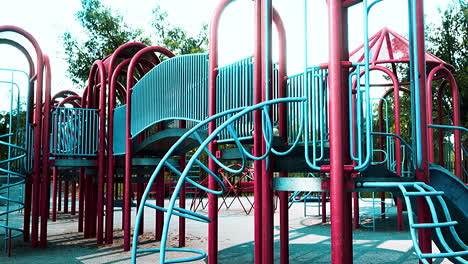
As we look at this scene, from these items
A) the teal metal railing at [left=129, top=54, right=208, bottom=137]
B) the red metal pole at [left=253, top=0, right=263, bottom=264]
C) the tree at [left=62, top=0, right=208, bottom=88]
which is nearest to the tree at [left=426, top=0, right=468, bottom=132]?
the tree at [left=62, top=0, right=208, bottom=88]

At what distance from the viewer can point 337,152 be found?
4.20 m

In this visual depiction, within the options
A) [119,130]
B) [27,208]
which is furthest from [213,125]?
[27,208]

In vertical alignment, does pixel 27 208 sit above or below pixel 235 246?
above

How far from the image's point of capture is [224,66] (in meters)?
6.82

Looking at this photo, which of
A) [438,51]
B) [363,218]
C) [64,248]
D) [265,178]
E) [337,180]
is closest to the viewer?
[337,180]

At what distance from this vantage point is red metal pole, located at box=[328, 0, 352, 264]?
412cm

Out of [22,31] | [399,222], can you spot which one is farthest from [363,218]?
[22,31]

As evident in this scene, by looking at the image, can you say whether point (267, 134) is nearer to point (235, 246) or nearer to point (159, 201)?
point (235, 246)

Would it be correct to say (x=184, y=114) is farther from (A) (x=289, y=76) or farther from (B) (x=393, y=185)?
(B) (x=393, y=185)

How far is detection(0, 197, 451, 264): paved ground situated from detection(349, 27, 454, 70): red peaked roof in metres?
4.33

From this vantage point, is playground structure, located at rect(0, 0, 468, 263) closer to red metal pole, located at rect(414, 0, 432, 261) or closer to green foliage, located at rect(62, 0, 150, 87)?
red metal pole, located at rect(414, 0, 432, 261)

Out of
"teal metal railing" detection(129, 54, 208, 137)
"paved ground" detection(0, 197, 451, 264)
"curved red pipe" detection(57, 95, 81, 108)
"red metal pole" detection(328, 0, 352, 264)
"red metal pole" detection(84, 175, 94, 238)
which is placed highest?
"curved red pipe" detection(57, 95, 81, 108)

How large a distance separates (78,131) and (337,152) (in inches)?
300

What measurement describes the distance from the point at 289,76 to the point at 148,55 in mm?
5051
